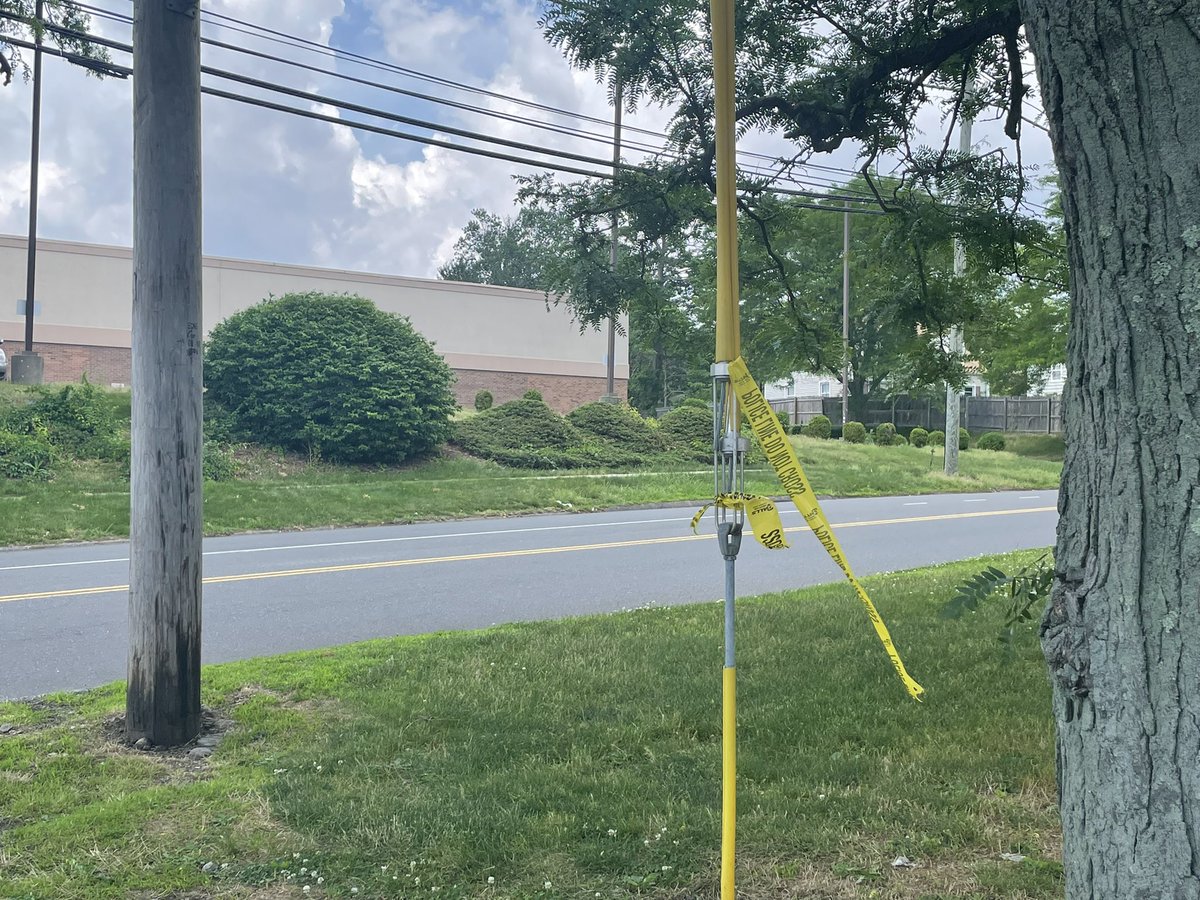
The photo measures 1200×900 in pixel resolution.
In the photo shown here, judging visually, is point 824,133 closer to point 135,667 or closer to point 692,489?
point 135,667

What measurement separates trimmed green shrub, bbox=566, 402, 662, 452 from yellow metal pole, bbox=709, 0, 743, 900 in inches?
838

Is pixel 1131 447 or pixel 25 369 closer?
pixel 1131 447

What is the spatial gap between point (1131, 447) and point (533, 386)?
38412 mm

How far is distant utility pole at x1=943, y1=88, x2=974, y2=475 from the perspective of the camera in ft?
21.3

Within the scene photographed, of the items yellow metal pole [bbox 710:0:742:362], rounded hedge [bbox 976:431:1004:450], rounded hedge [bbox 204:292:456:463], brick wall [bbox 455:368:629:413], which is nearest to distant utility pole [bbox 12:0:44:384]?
rounded hedge [bbox 204:292:456:463]

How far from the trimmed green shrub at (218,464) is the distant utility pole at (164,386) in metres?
13.5

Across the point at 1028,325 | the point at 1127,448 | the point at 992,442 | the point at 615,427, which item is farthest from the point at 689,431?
the point at 1127,448

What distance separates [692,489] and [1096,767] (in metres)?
18.0

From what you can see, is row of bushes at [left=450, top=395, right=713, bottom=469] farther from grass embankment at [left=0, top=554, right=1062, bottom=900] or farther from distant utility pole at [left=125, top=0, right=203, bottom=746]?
distant utility pole at [left=125, top=0, right=203, bottom=746]

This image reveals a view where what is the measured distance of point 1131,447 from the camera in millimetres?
1860

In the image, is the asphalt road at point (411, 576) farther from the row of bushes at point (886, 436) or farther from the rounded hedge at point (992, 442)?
the rounded hedge at point (992, 442)

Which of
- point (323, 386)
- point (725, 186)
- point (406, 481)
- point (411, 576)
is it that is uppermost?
point (323, 386)

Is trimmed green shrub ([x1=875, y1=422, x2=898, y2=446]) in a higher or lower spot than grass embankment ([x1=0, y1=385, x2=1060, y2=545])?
higher

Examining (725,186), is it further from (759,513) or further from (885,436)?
(885,436)
